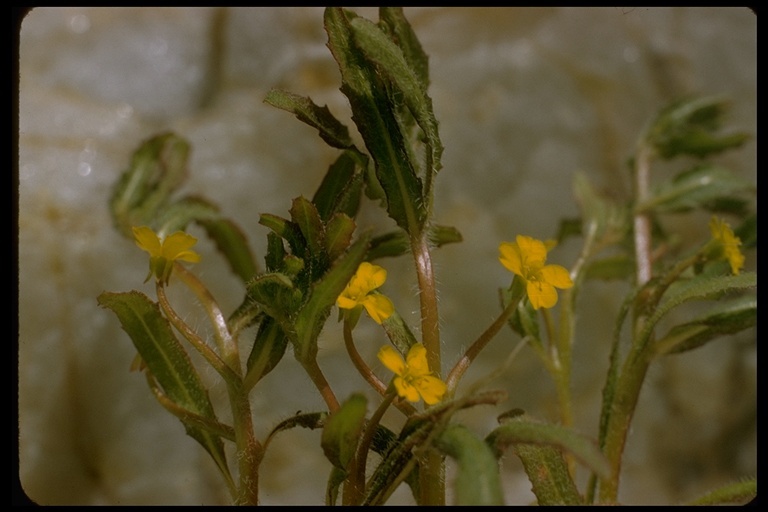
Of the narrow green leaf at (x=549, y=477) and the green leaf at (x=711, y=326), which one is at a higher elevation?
the green leaf at (x=711, y=326)

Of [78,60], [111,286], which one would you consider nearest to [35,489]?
[111,286]

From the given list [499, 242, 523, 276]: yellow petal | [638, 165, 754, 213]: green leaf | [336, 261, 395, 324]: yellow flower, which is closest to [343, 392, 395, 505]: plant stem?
[336, 261, 395, 324]: yellow flower

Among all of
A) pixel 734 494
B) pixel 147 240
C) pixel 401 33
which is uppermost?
pixel 401 33

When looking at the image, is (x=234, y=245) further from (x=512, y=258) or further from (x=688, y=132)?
(x=688, y=132)

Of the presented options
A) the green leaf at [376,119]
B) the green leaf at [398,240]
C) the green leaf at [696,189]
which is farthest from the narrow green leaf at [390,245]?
the green leaf at [696,189]

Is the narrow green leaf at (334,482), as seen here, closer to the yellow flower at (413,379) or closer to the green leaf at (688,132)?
the yellow flower at (413,379)

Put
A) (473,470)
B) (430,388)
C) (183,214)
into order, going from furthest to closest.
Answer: (183,214), (430,388), (473,470)

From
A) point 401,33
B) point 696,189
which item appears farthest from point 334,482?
point 696,189

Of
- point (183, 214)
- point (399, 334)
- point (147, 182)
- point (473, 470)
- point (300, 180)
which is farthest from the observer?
point (300, 180)
